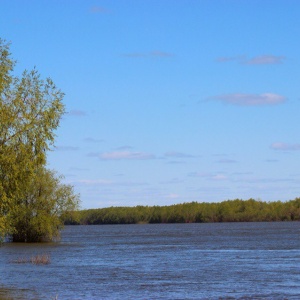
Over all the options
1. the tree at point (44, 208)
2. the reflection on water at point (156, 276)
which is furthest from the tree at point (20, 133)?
the tree at point (44, 208)

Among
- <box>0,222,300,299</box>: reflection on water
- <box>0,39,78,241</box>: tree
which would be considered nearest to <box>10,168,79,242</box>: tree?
<box>0,222,300,299</box>: reflection on water

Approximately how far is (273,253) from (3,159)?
→ 34925 millimetres

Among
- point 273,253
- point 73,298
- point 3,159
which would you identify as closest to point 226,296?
point 73,298

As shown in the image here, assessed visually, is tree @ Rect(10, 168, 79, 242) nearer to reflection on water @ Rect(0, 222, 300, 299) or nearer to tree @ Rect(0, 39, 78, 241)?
reflection on water @ Rect(0, 222, 300, 299)

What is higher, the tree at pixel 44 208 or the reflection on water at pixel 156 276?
the tree at pixel 44 208

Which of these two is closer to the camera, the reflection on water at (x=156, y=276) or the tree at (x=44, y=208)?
the reflection on water at (x=156, y=276)

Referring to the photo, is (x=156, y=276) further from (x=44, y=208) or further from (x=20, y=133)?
(x=44, y=208)

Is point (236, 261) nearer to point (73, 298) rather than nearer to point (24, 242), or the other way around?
point (73, 298)

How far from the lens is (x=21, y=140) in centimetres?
3675

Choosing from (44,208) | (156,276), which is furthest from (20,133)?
(44,208)

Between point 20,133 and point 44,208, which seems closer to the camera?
point 20,133

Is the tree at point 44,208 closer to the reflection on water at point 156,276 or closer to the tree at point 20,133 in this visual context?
the reflection on water at point 156,276

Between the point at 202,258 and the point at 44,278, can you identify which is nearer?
the point at 44,278

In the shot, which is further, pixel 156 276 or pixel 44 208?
pixel 44 208
